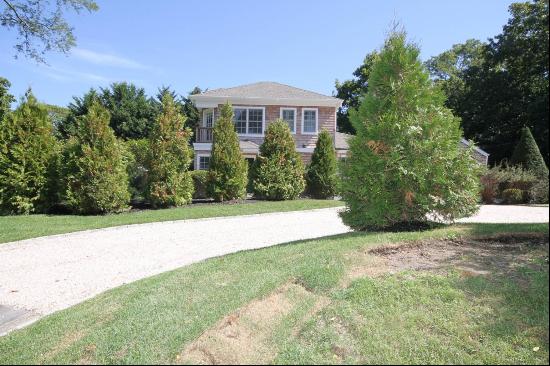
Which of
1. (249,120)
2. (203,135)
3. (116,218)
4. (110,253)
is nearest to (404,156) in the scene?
(110,253)

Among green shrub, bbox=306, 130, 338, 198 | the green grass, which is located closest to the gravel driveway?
the green grass

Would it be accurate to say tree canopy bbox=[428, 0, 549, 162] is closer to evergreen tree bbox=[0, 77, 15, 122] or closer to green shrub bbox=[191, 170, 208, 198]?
green shrub bbox=[191, 170, 208, 198]

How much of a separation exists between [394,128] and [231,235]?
5788 mm

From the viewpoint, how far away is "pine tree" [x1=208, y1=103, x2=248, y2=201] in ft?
61.6

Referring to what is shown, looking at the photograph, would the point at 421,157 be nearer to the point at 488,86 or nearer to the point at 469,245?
the point at 469,245

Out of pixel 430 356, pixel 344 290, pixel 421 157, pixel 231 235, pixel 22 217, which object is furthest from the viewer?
pixel 22 217

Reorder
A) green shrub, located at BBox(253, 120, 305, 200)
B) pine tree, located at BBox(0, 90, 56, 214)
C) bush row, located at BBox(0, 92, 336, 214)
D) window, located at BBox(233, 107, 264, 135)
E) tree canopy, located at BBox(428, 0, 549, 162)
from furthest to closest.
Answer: tree canopy, located at BBox(428, 0, 549, 162), window, located at BBox(233, 107, 264, 135), green shrub, located at BBox(253, 120, 305, 200), bush row, located at BBox(0, 92, 336, 214), pine tree, located at BBox(0, 90, 56, 214)

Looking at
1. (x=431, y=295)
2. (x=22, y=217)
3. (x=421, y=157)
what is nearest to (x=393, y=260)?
(x=431, y=295)

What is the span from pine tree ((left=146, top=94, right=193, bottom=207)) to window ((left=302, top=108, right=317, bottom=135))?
11459 mm

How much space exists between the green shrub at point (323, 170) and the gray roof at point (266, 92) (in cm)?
721

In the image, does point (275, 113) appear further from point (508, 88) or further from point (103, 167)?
point (508, 88)

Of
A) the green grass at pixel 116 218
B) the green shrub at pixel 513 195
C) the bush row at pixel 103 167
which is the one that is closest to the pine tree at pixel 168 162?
the bush row at pixel 103 167

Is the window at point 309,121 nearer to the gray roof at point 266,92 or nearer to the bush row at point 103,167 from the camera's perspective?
the gray roof at point 266,92

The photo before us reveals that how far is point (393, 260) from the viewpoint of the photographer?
203 inches
